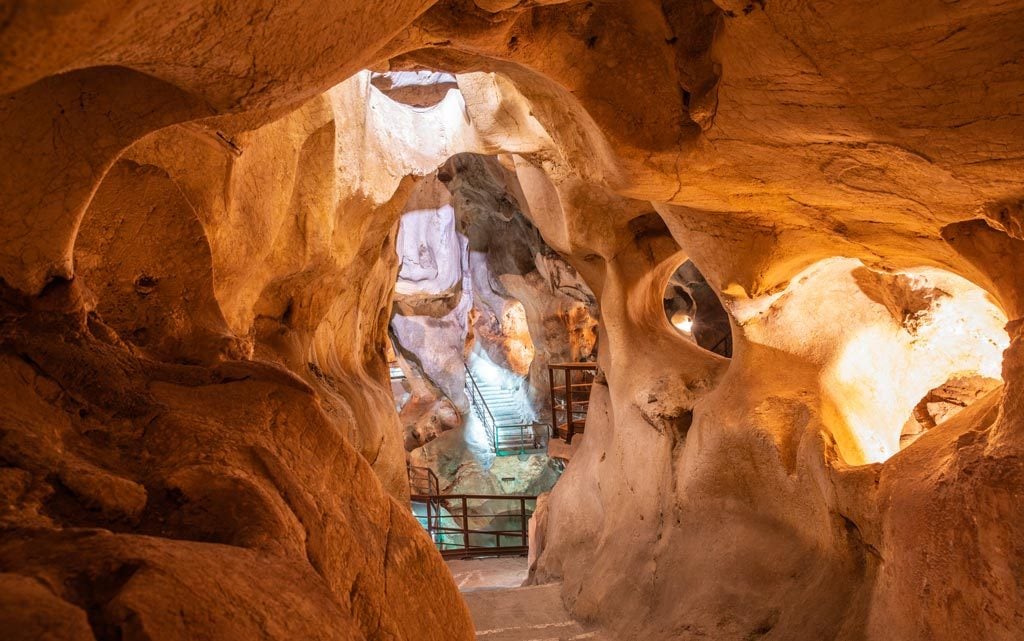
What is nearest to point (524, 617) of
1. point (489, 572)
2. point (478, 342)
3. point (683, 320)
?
point (489, 572)

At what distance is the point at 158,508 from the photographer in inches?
80.4

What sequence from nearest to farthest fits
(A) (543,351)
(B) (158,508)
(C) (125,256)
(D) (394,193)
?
(B) (158,508), (C) (125,256), (D) (394,193), (A) (543,351)

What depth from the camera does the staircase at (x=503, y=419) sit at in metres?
21.9

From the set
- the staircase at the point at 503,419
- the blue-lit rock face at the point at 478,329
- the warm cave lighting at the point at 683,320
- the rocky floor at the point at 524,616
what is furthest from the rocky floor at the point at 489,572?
the staircase at the point at 503,419

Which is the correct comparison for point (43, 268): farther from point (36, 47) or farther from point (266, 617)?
point (266, 617)

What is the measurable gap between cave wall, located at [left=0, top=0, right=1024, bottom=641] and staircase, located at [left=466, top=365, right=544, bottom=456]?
14.7 m

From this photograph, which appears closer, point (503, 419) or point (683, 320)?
point (683, 320)

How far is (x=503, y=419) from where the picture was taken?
75.8ft

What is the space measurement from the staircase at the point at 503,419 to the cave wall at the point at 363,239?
14708 mm

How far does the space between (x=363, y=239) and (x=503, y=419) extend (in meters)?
16.4

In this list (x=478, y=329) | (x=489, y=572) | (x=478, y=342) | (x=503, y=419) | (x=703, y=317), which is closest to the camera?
(x=489, y=572)

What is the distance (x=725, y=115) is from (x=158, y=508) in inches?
127

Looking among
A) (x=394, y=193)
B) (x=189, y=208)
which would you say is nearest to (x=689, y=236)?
(x=394, y=193)

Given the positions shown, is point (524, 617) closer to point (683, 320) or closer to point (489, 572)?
point (489, 572)
